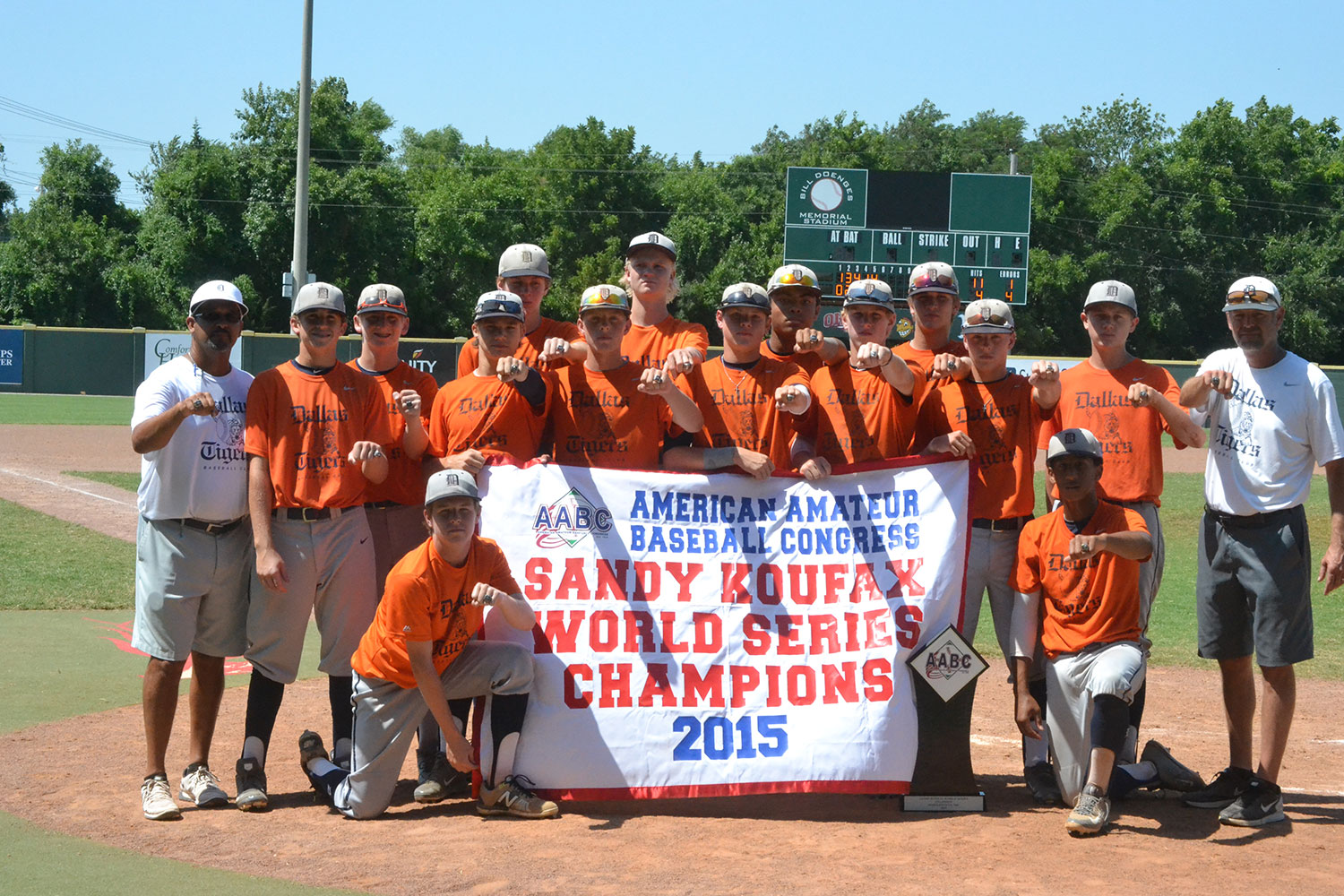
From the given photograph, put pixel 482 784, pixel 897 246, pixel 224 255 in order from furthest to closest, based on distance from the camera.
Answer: pixel 224 255 < pixel 897 246 < pixel 482 784

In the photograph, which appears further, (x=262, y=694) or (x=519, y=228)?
(x=519, y=228)

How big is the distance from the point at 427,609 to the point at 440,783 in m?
1.05

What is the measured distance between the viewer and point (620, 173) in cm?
5081

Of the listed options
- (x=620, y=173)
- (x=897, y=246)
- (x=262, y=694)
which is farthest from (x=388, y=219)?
(x=262, y=694)

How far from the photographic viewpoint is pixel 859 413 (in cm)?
582

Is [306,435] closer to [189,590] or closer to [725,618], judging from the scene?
[189,590]

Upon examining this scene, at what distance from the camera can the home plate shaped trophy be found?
5.53m

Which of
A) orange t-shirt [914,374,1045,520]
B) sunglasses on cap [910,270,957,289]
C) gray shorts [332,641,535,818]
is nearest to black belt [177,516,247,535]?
gray shorts [332,641,535,818]

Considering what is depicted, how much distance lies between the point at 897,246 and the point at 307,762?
1743 cm

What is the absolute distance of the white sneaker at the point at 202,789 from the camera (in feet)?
17.7

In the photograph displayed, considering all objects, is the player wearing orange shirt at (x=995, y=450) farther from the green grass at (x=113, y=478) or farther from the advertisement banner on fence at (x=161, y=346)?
the advertisement banner on fence at (x=161, y=346)

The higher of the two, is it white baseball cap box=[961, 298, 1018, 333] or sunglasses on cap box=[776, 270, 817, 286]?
sunglasses on cap box=[776, 270, 817, 286]

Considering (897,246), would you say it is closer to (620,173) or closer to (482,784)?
(482,784)

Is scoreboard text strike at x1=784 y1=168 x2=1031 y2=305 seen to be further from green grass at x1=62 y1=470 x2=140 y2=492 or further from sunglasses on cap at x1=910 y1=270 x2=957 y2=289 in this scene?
sunglasses on cap at x1=910 y1=270 x2=957 y2=289
